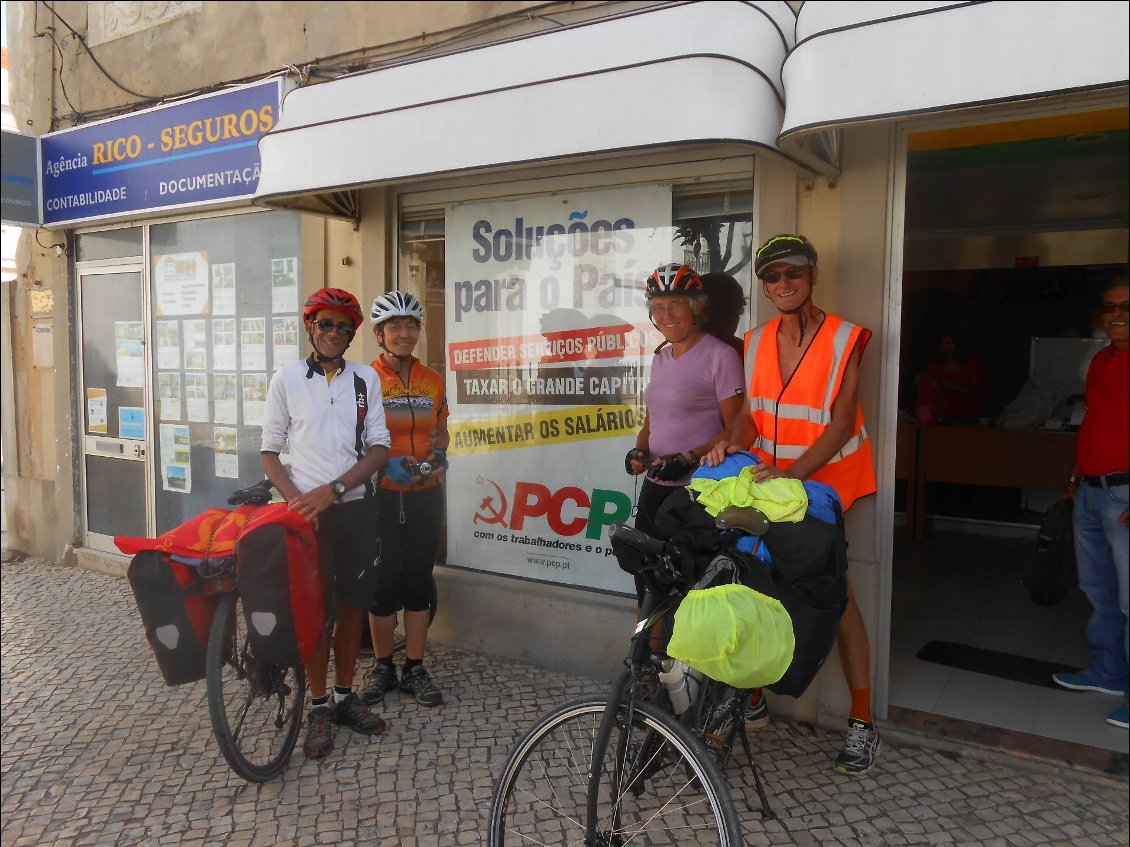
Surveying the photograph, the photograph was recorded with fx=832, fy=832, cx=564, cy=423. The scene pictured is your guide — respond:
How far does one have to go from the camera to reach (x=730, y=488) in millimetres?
2742

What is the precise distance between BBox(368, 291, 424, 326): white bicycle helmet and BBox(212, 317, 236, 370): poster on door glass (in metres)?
2.68

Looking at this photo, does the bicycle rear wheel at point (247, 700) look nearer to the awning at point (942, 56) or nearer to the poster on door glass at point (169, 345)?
the awning at point (942, 56)

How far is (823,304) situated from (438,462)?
1.95 meters

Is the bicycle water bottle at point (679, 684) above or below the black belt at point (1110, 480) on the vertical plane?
below

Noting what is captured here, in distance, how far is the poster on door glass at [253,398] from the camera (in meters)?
6.04

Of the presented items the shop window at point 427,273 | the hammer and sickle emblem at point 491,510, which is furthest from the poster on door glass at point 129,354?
the hammer and sickle emblem at point 491,510

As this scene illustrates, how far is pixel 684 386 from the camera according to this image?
12.3ft

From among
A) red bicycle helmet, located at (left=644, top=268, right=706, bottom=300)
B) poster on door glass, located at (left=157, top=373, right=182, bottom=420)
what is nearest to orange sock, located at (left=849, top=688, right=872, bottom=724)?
red bicycle helmet, located at (left=644, top=268, right=706, bottom=300)

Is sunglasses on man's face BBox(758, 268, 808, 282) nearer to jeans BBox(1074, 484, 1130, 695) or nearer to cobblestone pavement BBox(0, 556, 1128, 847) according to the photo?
jeans BBox(1074, 484, 1130, 695)

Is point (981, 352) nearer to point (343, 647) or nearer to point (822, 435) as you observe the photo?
point (822, 435)

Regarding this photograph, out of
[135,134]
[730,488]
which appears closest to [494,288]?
[730,488]

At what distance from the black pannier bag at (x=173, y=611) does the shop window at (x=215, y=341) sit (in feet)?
9.02

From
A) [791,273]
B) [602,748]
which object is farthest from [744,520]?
[791,273]

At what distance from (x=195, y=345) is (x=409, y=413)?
3199 mm
